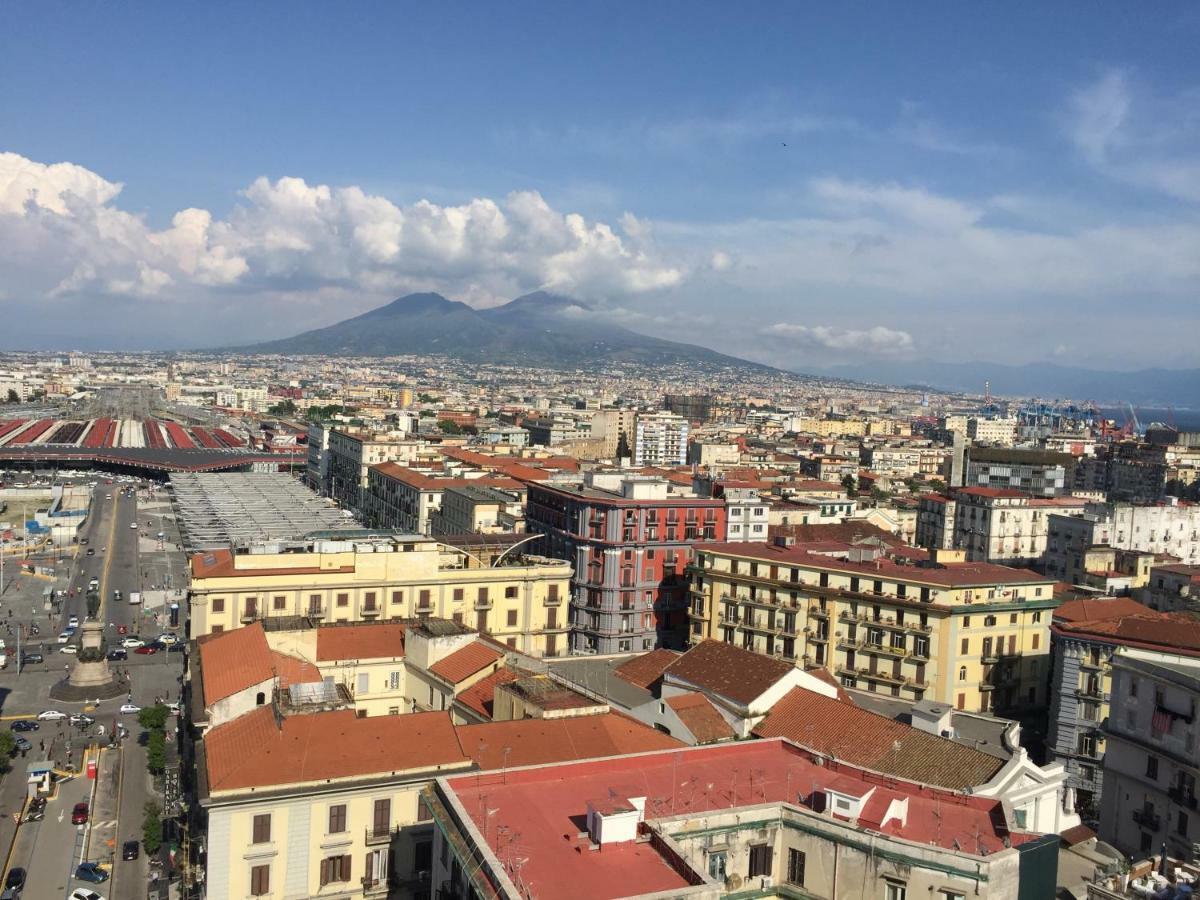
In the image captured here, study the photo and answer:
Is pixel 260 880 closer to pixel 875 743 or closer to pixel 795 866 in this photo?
pixel 795 866

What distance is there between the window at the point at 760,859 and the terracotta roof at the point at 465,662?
15.3 meters

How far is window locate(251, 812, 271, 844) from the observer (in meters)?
23.7

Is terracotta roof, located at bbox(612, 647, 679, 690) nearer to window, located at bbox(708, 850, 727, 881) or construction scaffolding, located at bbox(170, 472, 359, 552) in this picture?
window, located at bbox(708, 850, 727, 881)

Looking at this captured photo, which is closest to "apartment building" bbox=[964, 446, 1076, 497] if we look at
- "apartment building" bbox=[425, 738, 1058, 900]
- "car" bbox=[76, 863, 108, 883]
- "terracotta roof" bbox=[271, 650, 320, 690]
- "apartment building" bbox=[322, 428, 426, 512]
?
"apartment building" bbox=[322, 428, 426, 512]

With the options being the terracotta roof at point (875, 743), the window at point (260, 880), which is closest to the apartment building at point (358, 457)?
the terracotta roof at point (875, 743)

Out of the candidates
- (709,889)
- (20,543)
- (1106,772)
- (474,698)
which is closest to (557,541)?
(474,698)

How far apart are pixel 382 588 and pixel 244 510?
59.5m

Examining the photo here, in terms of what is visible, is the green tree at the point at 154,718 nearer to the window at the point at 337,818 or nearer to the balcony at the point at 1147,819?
the window at the point at 337,818

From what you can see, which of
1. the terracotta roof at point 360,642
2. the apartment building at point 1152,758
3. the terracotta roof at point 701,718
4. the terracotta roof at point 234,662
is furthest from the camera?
the terracotta roof at point 360,642

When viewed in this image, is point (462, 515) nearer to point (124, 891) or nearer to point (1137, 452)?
point (124, 891)

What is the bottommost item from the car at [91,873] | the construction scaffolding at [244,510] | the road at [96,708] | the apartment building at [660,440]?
the road at [96,708]

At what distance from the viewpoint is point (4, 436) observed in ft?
580

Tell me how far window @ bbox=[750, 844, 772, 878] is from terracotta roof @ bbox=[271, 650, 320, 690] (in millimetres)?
16323

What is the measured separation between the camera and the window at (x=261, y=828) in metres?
23.7
